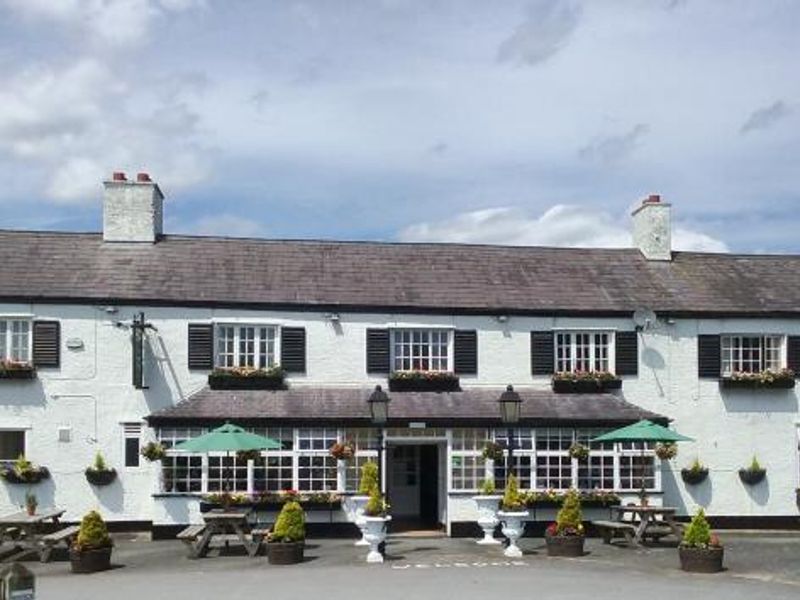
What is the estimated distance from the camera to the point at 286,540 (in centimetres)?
1733

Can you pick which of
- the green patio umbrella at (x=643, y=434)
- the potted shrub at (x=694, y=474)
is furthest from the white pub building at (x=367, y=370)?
the green patio umbrella at (x=643, y=434)

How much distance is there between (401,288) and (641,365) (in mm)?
5828

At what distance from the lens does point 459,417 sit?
22125 mm

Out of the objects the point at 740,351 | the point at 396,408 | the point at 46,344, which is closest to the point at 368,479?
the point at 396,408

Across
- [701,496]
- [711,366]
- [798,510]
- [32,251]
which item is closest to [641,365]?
[711,366]

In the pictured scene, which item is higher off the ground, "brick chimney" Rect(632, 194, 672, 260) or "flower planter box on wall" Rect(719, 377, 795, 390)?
"brick chimney" Rect(632, 194, 672, 260)

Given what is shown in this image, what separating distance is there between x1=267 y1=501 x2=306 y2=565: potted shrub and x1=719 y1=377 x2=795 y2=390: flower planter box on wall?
1150cm

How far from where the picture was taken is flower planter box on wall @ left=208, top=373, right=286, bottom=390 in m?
22.7

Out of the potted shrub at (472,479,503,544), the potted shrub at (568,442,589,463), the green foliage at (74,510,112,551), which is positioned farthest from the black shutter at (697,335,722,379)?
the green foliage at (74,510,112,551)

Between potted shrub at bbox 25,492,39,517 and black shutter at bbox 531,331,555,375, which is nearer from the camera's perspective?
potted shrub at bbox 25,492,39,517

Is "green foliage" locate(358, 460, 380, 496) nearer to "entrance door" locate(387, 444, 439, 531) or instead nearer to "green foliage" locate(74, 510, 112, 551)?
"entrance door" locate(387, 444, 439, 531)

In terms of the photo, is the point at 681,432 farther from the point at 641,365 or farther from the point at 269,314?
the point at 269,314

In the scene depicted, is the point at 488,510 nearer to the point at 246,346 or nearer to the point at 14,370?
the point at 246,346

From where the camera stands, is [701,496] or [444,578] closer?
[444,578]
